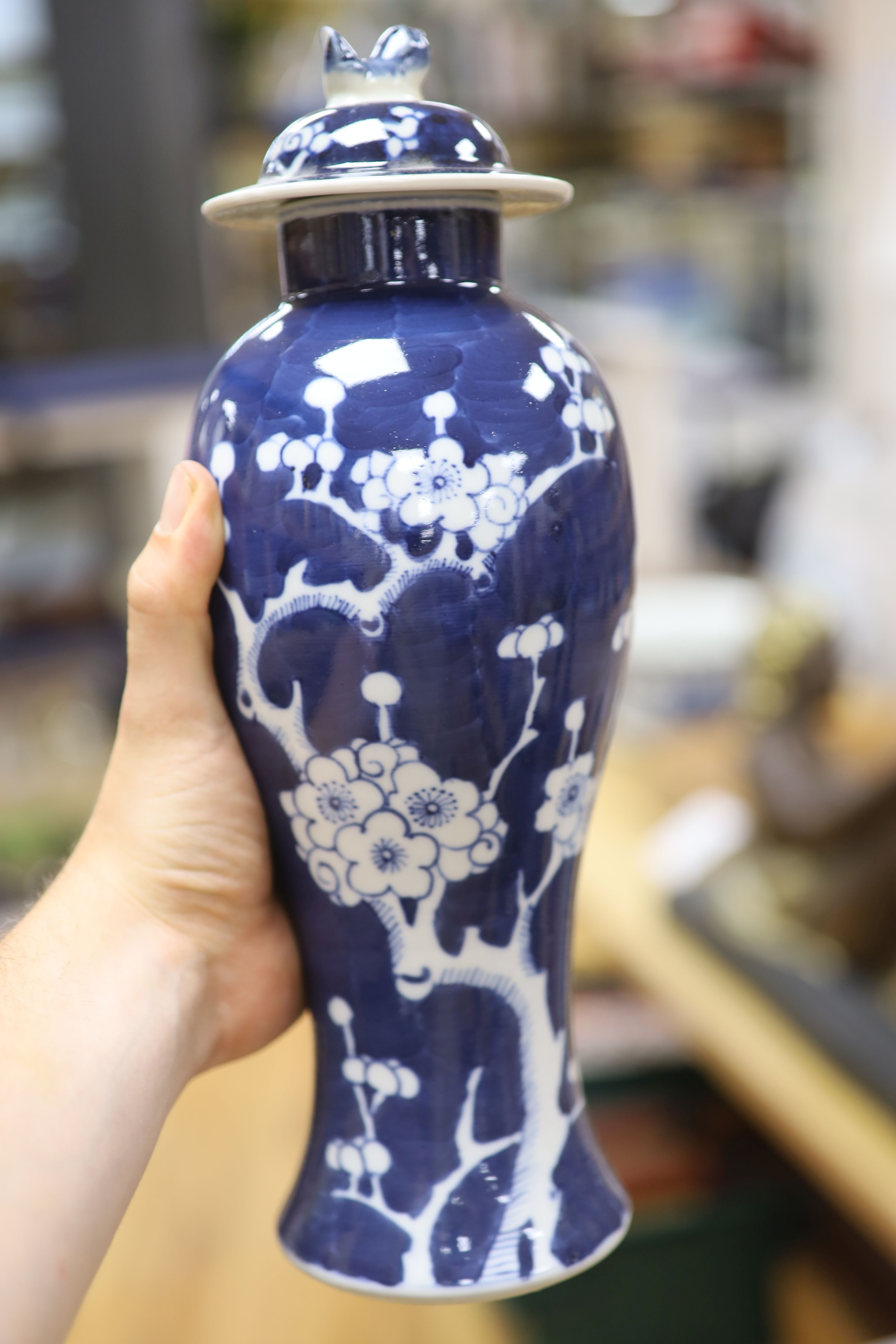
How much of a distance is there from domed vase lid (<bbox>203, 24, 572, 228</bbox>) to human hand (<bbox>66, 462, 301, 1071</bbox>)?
0.57 feet

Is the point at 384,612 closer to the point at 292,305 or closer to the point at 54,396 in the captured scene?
the point at 292,305

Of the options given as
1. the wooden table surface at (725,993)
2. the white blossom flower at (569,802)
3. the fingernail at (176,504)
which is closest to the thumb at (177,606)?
the fingernail at (176,504)

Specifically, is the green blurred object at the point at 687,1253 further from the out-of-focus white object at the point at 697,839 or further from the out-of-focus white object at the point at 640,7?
the out-of-focus white object at the point at 640,7

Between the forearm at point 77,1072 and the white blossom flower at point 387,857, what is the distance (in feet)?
0.44

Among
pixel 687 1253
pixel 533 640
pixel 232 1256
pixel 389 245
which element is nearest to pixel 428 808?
pixel 533 640

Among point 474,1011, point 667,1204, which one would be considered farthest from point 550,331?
point 667,1204

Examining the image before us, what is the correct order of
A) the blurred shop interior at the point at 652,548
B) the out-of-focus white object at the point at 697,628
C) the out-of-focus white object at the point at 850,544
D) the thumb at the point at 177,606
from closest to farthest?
the thumb at the point at 177,606, the blurred shop interior at the point at 652,548, the out-of-focus white object at the point at 697,628, the out-of-focus white object at the point at 850,544

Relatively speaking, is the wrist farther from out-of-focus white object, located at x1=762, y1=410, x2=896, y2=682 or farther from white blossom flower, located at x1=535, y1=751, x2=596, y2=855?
out-of-focus white object, located at x1=762, y1=410, x2=896, y2=682

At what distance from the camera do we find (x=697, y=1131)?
199 cm

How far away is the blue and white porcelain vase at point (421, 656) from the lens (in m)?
0.73

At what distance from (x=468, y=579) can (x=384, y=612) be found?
5 centimetres

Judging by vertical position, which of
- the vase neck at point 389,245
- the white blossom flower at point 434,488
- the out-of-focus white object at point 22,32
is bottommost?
the white blossom flower at point 434,488

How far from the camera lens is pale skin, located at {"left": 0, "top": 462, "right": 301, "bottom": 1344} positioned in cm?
69

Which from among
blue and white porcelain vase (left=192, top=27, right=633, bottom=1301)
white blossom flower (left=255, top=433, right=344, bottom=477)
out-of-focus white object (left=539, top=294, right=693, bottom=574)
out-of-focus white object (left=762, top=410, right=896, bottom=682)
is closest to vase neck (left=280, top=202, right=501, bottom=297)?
blue and white porcelain vase (left=192, top=27, right=633, bottom=1301)
